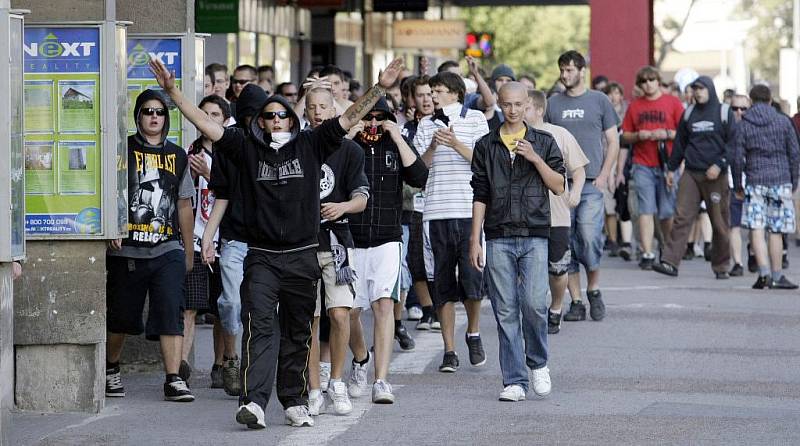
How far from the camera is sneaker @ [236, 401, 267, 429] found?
8633mm

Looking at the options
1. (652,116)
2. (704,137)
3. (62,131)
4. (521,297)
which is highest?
(652,116)

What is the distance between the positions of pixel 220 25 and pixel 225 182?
37.9 feet

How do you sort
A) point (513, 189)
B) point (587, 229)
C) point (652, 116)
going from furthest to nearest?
point (652, 116), point (587, 229), point (513, 189)

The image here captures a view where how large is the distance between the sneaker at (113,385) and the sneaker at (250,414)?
1437 millimetres

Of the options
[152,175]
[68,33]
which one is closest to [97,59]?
[68,33]

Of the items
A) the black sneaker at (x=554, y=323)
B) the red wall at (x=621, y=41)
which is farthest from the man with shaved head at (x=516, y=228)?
the red wall at (x=621, y=41)

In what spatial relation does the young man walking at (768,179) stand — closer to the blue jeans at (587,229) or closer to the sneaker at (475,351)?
the blue jeans at (587,229)

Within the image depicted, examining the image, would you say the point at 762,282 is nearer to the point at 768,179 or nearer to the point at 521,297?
the point at 768,179

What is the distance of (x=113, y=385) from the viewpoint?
9.91 m

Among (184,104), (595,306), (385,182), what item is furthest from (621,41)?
(184,104)

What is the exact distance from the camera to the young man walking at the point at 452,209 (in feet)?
36.8

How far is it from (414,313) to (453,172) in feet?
9.99

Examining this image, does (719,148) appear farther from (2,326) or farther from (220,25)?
(2,326)

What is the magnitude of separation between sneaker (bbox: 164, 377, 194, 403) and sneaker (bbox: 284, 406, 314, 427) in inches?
41.0
